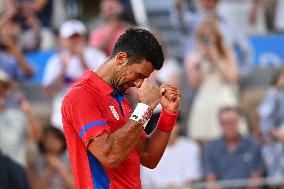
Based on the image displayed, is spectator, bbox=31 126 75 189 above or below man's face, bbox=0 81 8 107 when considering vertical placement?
below

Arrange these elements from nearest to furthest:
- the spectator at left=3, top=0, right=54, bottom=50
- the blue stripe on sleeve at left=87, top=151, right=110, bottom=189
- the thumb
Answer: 1. the blue stripe on sleeve at left=87, top=151, right=110, bottom=189
2. the thumb
3. the spectator at left=3, top=0, right=54, bottom=50

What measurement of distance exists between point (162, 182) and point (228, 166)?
746 millimetres

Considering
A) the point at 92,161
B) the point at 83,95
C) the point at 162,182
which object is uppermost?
the point at 83,95

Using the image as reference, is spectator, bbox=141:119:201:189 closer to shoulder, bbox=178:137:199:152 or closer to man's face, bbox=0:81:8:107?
shoulder, bbox=178:137:199:152

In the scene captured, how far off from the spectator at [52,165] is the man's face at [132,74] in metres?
4.69

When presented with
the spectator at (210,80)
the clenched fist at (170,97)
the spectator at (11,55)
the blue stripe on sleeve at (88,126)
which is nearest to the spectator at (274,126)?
the spectator at (210,80)

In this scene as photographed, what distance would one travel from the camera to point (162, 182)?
35.0 feet

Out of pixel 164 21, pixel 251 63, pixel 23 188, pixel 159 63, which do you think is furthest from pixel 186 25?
pixel 159 63

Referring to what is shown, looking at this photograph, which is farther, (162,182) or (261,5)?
(261,5)

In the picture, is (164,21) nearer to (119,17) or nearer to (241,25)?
(241,25)

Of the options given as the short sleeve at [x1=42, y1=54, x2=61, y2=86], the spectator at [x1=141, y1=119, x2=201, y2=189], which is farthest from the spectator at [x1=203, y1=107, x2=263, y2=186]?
the short sleeve at [x1=42, y1=54, x2=61, y2=86]

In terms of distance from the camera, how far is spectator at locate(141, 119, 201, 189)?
34.9ft

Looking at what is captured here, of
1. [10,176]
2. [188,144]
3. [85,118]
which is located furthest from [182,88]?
[85,118]

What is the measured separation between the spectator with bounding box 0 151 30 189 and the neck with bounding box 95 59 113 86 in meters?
2.60
